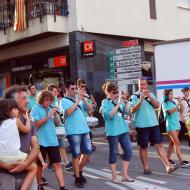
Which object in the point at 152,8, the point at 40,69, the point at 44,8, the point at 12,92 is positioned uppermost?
the point at 152,8

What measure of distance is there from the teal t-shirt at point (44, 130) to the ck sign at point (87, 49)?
37.8 ft

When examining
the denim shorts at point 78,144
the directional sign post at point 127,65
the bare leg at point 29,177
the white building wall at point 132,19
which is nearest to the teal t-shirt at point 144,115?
the denim shorts at point 78,144

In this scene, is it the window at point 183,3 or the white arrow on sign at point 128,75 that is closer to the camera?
the white arrow on sign at point 128,75

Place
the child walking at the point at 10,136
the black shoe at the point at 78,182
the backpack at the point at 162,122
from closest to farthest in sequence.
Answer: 1. the child walking at the point at 10,136
2. the black shoe at the point at 78,182
3. the backpack at the point at 162,122

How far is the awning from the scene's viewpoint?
64.6 ft

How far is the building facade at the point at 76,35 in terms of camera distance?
19016 mm

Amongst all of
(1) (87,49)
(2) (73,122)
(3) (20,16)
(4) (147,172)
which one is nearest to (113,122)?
(2) (73,122)

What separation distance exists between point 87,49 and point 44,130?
38.7 ft

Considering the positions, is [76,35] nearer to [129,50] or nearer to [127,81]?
[129,50]

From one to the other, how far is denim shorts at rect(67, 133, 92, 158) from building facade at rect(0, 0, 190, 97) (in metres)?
8.31

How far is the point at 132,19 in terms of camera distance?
842 inches

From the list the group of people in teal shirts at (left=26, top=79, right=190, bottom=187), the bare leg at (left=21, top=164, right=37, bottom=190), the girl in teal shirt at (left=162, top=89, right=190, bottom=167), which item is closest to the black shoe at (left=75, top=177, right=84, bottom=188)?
the group of people in teal shirts at (left=26, top=79, right=190, bottom=187)

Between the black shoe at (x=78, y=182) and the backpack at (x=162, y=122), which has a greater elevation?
the backpack at (x=162, y=122)

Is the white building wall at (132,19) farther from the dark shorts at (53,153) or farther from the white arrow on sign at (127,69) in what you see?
the dark shorts at (53,153)
